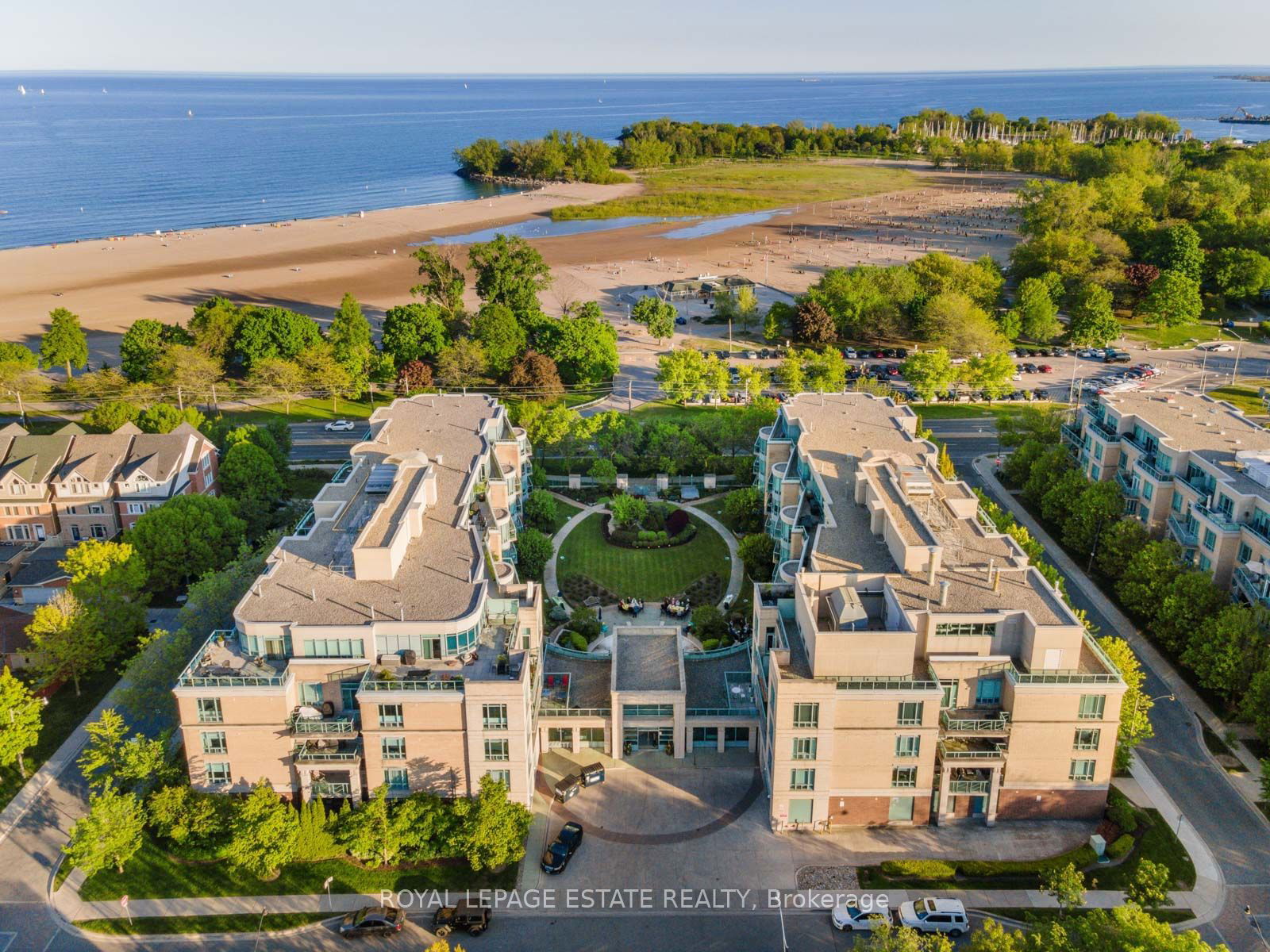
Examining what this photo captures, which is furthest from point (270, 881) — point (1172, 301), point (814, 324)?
point (1172, 301)

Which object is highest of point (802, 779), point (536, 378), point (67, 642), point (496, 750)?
point (536, 378)

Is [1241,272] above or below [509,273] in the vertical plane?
below

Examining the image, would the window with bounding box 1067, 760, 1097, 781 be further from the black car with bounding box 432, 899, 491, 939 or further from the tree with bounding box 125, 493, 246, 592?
the tree with bounding box 125, 493, 246, 592

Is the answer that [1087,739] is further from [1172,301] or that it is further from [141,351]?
[1172,301]

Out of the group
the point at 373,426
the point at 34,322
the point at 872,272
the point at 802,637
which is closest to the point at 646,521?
the point at 373,426

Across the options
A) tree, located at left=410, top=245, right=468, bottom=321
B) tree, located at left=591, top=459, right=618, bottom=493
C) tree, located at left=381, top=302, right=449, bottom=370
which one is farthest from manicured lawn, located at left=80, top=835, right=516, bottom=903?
tree, located at left=410, top=245, right=468, bottom=321
